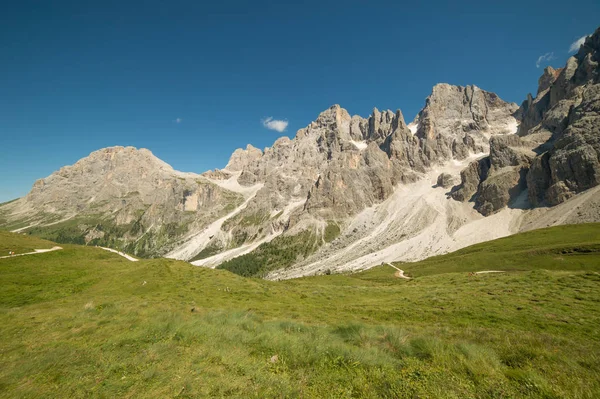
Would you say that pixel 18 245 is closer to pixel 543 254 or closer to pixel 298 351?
pixel 298 351

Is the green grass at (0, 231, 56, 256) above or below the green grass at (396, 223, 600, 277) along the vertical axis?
above

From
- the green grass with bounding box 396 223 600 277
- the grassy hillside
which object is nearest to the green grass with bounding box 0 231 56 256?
the grassy hillside

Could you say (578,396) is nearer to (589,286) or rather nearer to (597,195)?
(589,286)

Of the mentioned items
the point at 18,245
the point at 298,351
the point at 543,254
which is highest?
the point at 18,245

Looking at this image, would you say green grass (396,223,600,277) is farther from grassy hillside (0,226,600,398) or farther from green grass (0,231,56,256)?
green grass (0,231,56,256)

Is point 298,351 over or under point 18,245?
under

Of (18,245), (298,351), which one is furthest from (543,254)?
(18,245)

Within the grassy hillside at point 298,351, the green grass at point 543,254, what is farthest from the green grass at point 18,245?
the green grass at point 543,254

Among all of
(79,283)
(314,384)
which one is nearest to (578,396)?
(314,384)

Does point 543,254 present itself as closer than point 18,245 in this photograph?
No

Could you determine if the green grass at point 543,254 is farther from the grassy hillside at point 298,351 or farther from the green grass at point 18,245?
the green grass at point 18,245

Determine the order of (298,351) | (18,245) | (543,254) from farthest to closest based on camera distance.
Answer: (543,254) → (18,245) → (298,351)

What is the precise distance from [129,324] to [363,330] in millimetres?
12957

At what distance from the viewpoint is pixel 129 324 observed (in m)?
15.0
